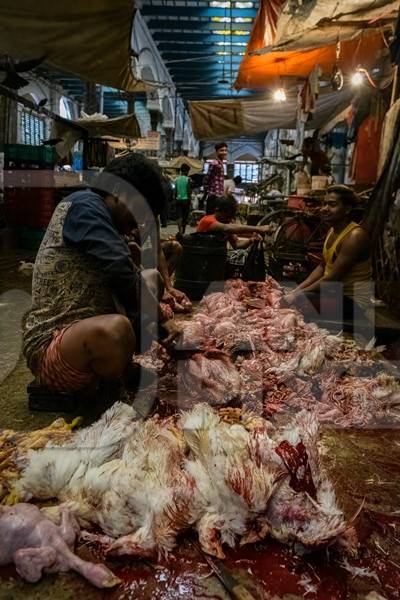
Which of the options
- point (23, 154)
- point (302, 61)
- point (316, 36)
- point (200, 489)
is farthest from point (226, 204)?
point (23, 154)

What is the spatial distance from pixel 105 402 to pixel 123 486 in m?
1.18

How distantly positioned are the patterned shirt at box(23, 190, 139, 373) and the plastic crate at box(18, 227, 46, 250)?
8867 millimetres

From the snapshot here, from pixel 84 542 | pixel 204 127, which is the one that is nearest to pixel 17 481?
pixel 84 542

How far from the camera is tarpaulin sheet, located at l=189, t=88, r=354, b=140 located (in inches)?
582

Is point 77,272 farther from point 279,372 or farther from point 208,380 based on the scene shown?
point 279,372

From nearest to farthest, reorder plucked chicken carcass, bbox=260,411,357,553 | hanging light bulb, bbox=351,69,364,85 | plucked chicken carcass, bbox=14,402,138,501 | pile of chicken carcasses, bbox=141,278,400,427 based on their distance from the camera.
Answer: plucked chicken carcass, bbox=260,411,357,553
plucked chicken carcass, bbox=14,402,138,501
pile of chicken carcasses, bbox=141,278,400,427
hanging light bulb, bbox=351,69,364,85

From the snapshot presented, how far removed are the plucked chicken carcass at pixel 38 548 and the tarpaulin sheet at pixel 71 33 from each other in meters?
4.49

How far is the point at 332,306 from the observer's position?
19.2 ft

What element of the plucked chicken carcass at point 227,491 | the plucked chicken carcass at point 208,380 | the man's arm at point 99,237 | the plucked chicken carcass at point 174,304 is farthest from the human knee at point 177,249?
the plucked chicken carcass at point 227,491

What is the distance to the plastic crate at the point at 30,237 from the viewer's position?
11445mm

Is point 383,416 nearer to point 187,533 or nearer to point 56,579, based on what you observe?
point 187,533

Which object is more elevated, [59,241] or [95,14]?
[95,14]

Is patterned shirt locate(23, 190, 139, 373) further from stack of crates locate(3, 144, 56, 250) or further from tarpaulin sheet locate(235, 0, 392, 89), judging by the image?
stack of crates locate(3, 144, 56, 250)

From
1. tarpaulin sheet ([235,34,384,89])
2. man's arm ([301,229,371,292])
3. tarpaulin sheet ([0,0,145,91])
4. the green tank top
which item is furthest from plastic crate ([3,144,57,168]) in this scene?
man's arm ([301,229,371,292])
